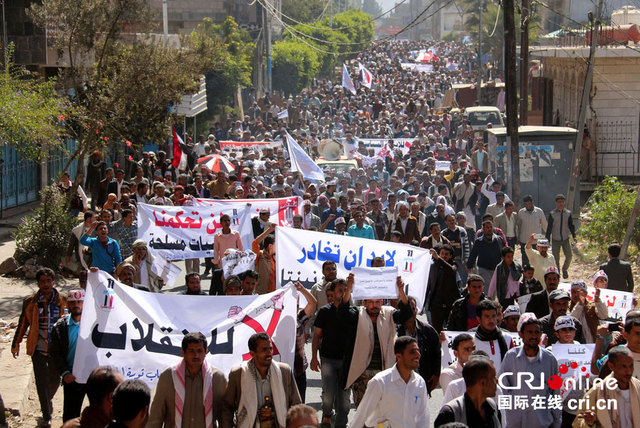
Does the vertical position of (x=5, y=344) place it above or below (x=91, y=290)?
below

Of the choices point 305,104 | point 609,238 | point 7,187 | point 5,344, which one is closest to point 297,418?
point 5,344

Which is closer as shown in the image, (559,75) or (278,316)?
(278,316)

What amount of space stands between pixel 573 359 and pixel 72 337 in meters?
3.99

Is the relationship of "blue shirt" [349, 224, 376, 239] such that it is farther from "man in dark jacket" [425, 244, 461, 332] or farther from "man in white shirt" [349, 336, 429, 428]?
"man in white shirt" [349, 336, 429, 428]

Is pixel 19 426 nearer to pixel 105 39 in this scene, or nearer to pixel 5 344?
pixel 5 344

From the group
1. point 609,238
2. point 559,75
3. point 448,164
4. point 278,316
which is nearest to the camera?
point 278,316

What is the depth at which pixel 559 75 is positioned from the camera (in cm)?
3491

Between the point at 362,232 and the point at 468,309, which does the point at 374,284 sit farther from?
the point at 362,232

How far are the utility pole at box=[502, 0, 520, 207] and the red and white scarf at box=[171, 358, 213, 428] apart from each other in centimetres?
1344

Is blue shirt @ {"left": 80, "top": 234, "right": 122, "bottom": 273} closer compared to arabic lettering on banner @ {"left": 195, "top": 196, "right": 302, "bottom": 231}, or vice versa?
blue shirt @ {"left": 80, "top": 234, "right": 122, "bottom": 273}

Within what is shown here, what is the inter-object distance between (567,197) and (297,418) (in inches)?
634

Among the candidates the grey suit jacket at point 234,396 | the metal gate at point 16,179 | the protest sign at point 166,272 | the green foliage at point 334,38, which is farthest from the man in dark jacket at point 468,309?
the green foliage at point 334,38

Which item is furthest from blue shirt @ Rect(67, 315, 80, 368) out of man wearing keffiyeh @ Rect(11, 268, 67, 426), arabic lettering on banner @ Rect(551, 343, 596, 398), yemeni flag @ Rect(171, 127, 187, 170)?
yemeni flag @ Rect(171, 127, 187, 170)

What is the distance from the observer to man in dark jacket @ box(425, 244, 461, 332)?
1073 cm
